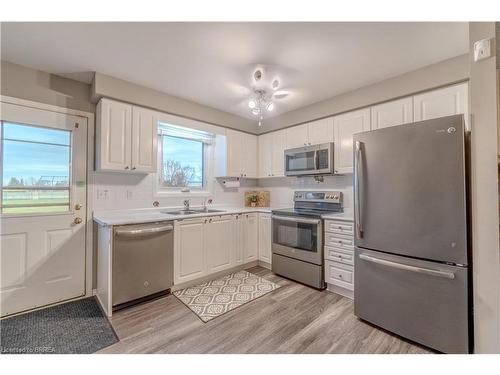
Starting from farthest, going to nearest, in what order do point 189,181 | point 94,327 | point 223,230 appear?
1. point 189,181
2. point 223,230
3. point 94,327

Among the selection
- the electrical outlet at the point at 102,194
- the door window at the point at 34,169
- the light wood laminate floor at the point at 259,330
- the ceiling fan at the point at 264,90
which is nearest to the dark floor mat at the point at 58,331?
the light wood laminate floor at the point at 259,330

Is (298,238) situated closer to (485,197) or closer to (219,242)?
(219,242)

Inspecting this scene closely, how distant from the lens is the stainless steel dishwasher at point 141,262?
84.1 inches

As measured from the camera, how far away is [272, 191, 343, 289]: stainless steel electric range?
104 inches

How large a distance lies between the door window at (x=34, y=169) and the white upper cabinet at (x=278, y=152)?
272cm

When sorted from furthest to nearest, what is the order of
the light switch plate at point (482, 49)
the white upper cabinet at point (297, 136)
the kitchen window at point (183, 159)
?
the white upper cabinet at point (297, 136) < the kitchen window at point (183, 159) < the light switch plate at point (482, 49)

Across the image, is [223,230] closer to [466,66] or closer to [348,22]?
[348,22]

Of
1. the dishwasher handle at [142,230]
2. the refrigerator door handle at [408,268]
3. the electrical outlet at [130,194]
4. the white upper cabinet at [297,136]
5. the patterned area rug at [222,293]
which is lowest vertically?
the patterned area rug at [222,293]

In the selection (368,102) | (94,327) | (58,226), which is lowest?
(94,327)

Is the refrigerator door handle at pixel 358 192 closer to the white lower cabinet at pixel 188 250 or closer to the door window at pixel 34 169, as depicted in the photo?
the white lower cabinet at pixel 188 250

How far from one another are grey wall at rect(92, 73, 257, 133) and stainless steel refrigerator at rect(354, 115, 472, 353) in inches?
81.9
